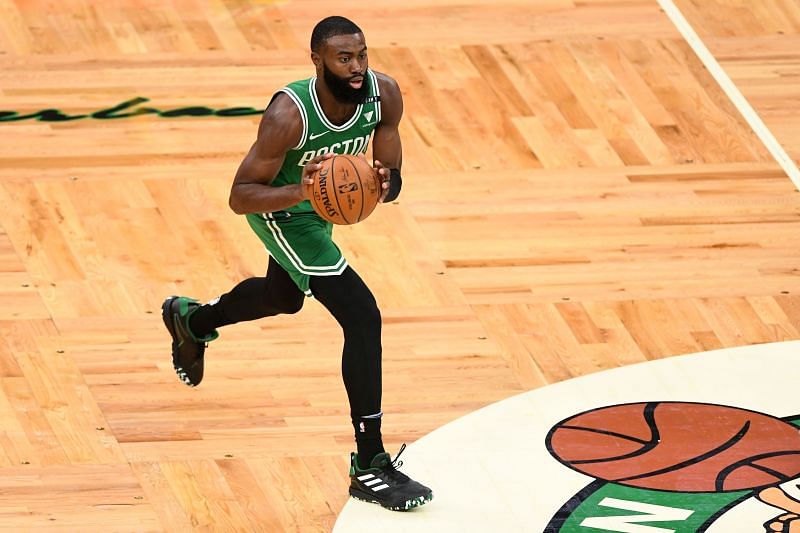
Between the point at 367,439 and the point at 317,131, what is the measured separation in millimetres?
1179

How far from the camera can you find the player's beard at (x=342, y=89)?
23.0 ft

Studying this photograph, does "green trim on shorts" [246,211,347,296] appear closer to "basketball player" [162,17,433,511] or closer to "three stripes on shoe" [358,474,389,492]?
"basketball player" [162,17,433,511]

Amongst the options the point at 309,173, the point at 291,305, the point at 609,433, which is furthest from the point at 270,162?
the point at 609,433

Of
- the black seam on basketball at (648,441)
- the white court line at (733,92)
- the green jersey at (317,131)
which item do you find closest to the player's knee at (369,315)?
the green jersey at (317,131)

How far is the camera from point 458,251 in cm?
980

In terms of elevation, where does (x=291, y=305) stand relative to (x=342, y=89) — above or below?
below

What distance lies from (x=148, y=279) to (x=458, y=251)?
5.23 feet

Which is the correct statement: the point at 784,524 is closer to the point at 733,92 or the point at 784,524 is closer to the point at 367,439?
the point at 367,439

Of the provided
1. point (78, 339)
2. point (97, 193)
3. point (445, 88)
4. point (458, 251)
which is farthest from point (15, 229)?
point (445, 88)

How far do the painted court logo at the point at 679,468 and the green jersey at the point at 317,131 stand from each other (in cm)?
153

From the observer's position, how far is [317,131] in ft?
23.4

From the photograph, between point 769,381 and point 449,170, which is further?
point 449,170

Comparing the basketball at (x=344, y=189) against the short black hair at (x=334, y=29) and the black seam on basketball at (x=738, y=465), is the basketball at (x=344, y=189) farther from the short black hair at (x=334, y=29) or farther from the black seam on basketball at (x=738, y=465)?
the black seam on basketball at (x=738, y=465)

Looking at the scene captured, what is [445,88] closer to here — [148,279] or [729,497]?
[148,279]
